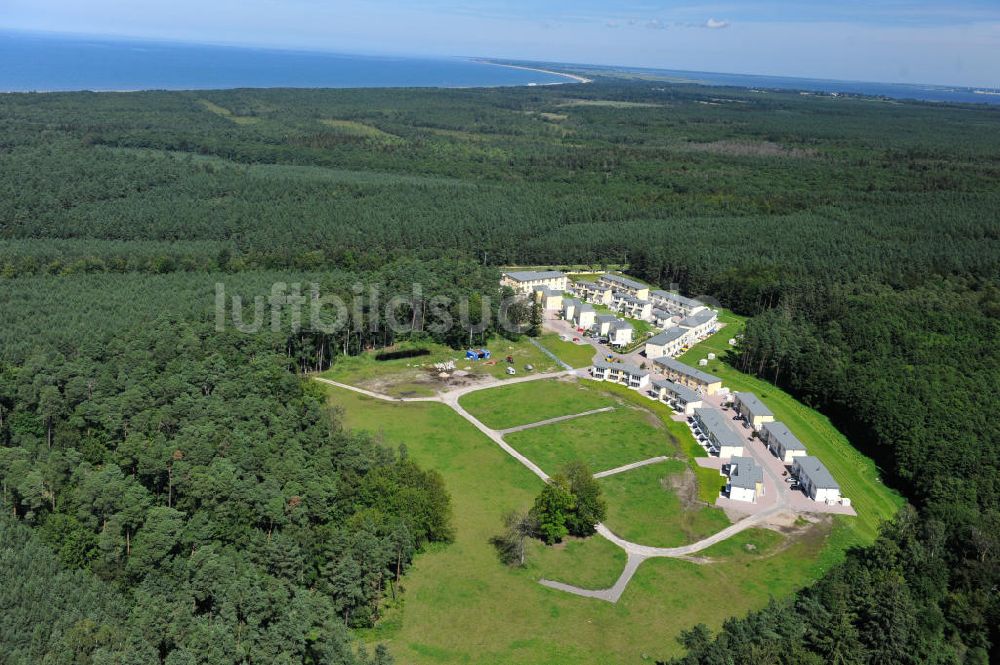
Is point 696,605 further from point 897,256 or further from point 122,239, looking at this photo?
point 122,239

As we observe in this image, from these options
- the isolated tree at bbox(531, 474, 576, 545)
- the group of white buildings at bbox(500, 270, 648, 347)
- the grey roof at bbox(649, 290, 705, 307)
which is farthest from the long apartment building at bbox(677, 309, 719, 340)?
the isolated tree at bbox(531, 474, 576, 545)

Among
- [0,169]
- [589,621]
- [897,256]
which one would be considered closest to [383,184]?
[0,169]

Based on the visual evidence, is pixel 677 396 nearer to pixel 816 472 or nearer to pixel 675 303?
pixel 816 472

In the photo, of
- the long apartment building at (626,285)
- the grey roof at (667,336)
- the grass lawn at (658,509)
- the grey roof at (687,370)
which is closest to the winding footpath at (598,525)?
the grass lawn at (658,509)

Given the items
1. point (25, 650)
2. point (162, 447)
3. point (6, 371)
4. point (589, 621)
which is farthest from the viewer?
point (6, 371)

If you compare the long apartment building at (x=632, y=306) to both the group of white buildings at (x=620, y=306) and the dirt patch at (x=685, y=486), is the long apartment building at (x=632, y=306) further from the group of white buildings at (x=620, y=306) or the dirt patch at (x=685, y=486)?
the dirt patch at (x=685, y=486)

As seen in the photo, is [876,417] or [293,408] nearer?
[293,408]
